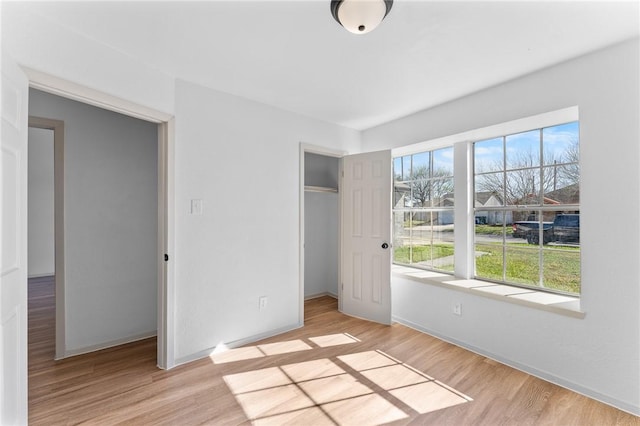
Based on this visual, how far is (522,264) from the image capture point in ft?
8.91

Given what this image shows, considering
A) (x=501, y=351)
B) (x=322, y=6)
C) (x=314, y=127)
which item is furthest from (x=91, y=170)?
(x=501, y=351)

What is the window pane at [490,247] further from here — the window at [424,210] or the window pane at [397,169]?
the window pane at [397,169]

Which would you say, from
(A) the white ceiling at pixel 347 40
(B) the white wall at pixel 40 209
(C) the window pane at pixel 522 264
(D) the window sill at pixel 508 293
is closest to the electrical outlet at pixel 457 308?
(D) the window sill at pixel 508 293

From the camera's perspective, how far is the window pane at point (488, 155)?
2.91m

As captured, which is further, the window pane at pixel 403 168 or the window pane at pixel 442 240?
the window pane at pixel 403 168

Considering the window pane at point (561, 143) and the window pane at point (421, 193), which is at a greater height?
the window pane at point (561, 143)

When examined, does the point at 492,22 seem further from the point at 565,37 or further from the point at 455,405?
the point at 455,405

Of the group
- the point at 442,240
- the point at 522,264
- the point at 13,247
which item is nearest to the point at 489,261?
the point at 522,264

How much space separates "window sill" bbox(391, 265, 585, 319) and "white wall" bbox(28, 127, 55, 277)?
702 cm

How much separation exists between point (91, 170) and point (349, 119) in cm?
284

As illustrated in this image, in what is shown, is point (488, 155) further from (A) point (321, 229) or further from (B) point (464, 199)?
(A) point (321, 229)

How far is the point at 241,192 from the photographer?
9.46 ft

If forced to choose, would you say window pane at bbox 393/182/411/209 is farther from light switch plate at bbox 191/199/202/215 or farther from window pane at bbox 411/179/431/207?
light switch plate at bbox 191/199/202/215

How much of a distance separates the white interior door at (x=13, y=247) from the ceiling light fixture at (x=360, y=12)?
1.67 metres
